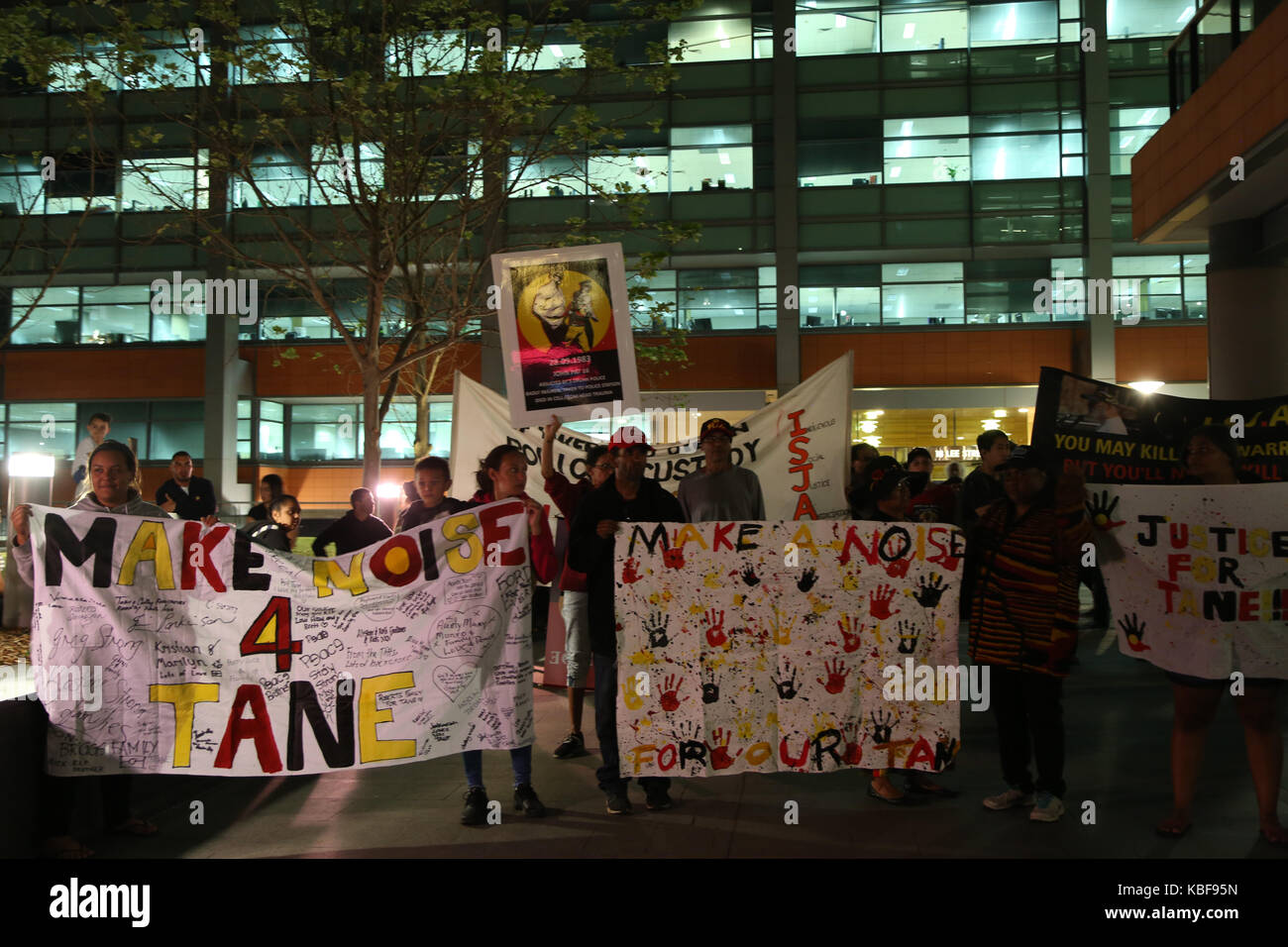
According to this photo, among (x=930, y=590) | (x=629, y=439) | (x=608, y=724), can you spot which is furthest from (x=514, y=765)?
(x=930, y=590)

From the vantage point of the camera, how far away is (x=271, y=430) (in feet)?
104

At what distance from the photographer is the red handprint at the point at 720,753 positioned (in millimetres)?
5613

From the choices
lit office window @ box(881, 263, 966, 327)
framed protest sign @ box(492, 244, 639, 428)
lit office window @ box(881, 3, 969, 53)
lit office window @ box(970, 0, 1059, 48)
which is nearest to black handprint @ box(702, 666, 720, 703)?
framed protest sign @ box(492, 244, 639, 428)

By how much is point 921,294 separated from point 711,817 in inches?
973

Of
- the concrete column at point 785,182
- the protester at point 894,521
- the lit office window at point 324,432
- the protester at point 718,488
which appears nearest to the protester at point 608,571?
the protester at point 718,488

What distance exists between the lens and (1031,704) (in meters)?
5.41

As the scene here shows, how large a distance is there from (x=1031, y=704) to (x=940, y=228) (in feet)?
79.2

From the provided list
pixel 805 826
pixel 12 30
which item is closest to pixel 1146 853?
pixel 805 826

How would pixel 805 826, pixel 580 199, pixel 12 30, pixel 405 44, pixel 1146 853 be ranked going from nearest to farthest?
pixel 1146 853 < pixel 805 826 < pixel 12 30 < pixel 405 44 < pixel 580 199

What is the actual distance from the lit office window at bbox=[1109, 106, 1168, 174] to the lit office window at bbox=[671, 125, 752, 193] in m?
9.63

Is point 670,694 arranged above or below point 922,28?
below

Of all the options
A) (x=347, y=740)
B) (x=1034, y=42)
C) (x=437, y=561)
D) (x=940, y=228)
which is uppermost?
(x=1034, y=42)

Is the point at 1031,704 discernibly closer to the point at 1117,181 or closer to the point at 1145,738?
the point at 1145,738

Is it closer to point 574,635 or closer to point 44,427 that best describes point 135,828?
point 574,635
